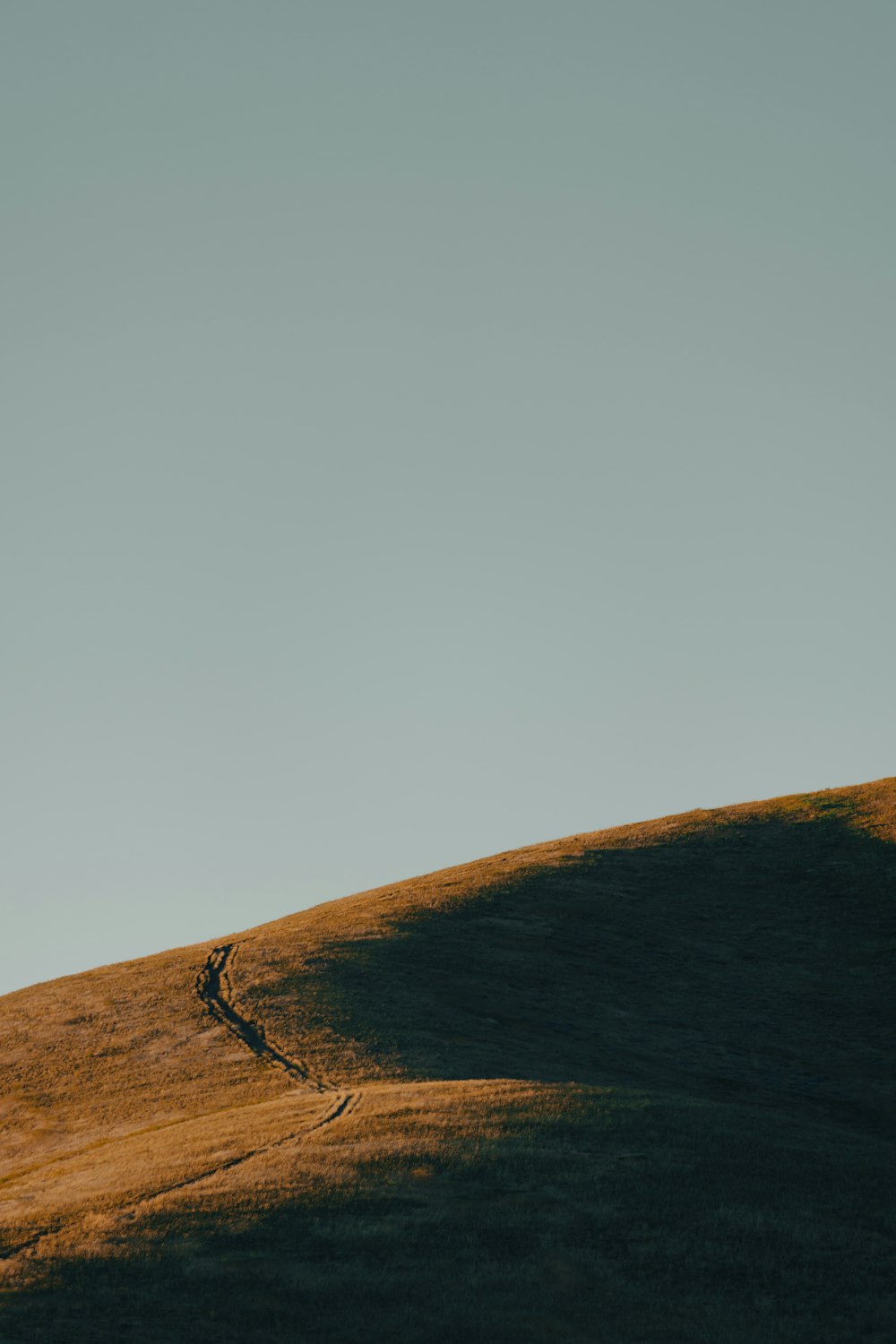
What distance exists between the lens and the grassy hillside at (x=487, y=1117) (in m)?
24.1

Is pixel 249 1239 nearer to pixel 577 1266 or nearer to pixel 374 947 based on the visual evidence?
pixel 577 1266

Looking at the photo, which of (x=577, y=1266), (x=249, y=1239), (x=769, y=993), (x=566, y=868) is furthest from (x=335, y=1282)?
(x=566, y=868)

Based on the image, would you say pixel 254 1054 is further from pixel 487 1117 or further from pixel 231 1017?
pixel 487 1117

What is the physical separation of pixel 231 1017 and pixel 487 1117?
22.2 metres

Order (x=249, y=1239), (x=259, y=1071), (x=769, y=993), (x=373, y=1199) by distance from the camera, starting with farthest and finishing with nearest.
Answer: (x=769, y=993), (x=259, y=1071), (x=373, y=1199), (x=249, y=1239)

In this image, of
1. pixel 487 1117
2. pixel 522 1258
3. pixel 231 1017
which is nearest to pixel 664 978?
pixel 231 1017

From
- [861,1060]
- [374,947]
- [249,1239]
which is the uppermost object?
[374,947]

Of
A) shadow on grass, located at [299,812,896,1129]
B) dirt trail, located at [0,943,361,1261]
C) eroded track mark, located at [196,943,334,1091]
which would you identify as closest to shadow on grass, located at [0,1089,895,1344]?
dirt trail, located at [0,943,361,1261]

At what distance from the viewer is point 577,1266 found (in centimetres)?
2538

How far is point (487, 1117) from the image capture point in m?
35.3

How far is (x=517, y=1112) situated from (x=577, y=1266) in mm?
10477

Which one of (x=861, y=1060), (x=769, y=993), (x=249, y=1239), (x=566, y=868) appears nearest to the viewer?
(x=249, y=1239)

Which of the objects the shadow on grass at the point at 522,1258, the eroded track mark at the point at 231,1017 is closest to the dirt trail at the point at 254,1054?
the eroded track mark at the point at 231,1017

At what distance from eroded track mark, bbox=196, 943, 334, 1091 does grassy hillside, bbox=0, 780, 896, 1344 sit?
9.4 inches
